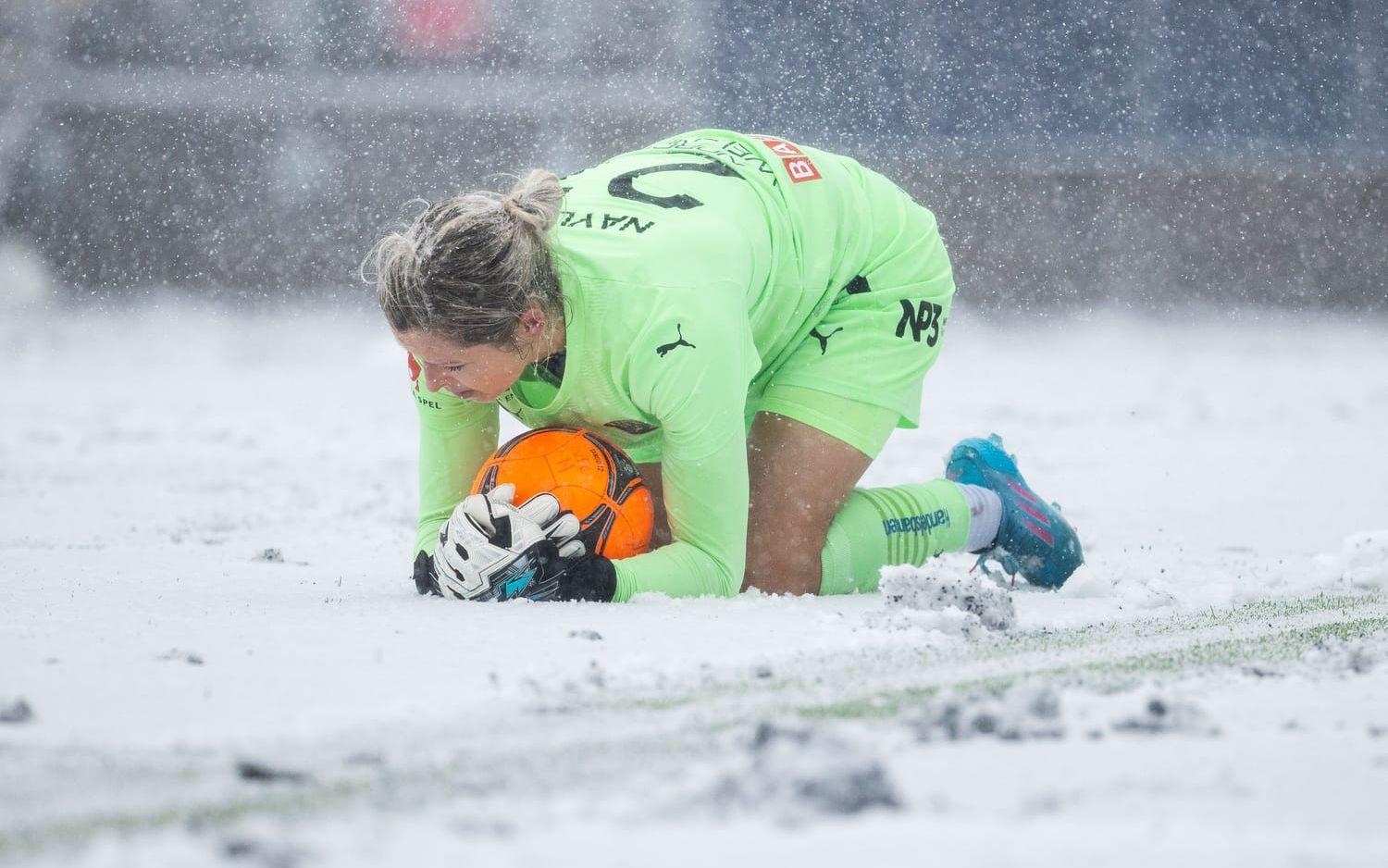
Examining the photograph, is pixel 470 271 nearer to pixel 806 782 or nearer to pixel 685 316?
pixel 685 316

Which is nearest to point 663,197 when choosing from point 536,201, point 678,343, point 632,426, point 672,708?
point 536,201

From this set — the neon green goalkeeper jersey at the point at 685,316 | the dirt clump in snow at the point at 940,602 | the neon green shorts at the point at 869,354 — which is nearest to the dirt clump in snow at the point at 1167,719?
the dirt clump in snow at the point at 940,602

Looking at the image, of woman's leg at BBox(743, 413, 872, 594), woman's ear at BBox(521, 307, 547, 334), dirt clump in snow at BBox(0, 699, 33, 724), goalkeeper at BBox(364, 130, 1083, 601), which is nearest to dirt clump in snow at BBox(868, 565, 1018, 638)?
goalkeeper at BBox(364, 130, 1083, 601)

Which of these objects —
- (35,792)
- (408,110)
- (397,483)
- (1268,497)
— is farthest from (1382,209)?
(35,792)

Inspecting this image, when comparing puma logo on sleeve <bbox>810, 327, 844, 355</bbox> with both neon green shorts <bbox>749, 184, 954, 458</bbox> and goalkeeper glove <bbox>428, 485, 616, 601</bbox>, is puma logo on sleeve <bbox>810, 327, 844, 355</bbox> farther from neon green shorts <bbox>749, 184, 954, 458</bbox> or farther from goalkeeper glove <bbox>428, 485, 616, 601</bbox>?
goalkeeper glove <bbox>428, 485, 616, 601</bbox>

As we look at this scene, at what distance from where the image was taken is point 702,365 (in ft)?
7.51

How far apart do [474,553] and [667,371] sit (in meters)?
0.46

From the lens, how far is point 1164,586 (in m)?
2.74

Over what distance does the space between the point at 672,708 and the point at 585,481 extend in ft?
2.81

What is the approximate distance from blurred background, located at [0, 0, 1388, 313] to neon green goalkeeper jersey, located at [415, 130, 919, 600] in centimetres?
632

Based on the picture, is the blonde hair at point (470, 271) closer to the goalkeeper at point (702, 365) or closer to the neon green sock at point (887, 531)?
the goalkeeper at point (702, 365)

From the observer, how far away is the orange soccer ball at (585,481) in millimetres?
2514

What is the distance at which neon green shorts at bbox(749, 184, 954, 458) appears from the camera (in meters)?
2.84

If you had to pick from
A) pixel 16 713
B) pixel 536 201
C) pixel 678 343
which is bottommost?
pixel 16 713
